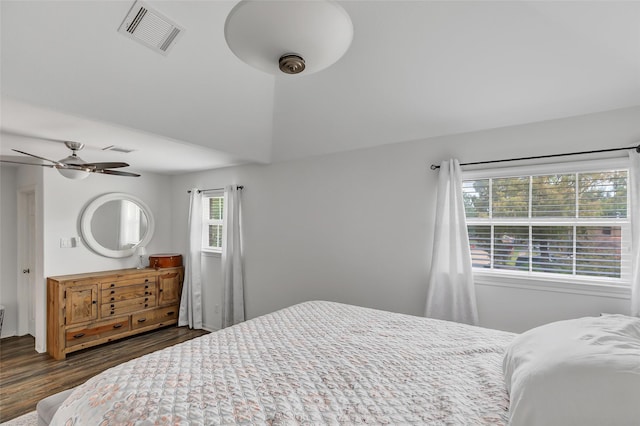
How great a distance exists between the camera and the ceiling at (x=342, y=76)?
189 cm

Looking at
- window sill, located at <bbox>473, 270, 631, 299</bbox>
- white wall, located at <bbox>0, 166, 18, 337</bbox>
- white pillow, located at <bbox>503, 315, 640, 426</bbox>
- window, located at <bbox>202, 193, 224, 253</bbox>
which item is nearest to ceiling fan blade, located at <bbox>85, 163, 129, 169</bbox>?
window, located at <bbox>202, 193, 224, 253</bbox>

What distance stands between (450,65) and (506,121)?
668mm

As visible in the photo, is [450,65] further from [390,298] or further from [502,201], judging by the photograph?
[390,298]

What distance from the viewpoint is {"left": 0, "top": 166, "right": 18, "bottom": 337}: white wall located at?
4.17 meters

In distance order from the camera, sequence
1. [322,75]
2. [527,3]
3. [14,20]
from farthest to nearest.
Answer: [322,75] → [527,3] → [14,20]

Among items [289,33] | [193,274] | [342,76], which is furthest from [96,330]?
[289,33]

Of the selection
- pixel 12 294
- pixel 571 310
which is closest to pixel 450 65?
pixel 571 310

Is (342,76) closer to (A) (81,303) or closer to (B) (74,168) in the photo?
(B) (74,168)

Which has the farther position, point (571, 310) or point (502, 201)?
point (502, 201)

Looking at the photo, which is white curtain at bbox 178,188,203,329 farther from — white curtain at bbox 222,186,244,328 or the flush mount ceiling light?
the flush mount ceiling light

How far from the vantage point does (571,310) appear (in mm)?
2346

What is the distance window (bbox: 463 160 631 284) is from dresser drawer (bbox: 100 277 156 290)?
4055 millimetres

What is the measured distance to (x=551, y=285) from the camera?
7.91 feet

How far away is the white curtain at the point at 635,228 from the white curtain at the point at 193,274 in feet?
14.9
